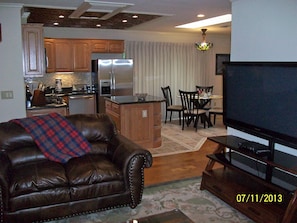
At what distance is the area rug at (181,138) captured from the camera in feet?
17.9

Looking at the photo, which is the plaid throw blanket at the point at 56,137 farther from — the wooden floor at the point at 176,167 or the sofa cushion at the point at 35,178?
the wooden floor at the point at 176,167

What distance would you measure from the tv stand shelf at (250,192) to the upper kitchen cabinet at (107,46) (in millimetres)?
4546

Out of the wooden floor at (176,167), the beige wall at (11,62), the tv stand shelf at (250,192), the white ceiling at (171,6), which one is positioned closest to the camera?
the tv stand shelf at (250,192)

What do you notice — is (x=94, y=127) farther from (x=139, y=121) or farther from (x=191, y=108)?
(x=191, y=108)

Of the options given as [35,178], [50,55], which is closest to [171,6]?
[35,178]

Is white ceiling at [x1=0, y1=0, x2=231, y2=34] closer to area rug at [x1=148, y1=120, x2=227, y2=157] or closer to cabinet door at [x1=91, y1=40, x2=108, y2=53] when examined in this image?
cabinet door at [x1=91, y1=40, x2=108, y2=53]

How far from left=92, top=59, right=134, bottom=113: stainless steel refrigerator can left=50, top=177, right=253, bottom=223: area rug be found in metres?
3.76

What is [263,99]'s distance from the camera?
308cm

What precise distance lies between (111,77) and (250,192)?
4.75 m

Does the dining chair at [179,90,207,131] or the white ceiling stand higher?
the white ceiling

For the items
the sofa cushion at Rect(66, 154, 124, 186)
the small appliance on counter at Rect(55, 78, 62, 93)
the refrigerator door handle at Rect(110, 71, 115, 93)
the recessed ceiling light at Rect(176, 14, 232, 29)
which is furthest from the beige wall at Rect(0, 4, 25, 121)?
the recessed ceiling light at Rect(176, 14, 232, 29)

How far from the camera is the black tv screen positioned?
276 centimetres

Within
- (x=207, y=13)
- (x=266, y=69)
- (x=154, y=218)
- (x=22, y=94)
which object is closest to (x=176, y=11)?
(x=207, y=13)

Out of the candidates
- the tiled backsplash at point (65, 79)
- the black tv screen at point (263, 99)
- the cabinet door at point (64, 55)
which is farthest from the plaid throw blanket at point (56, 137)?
the tiled backsplash at point (65, 79)
